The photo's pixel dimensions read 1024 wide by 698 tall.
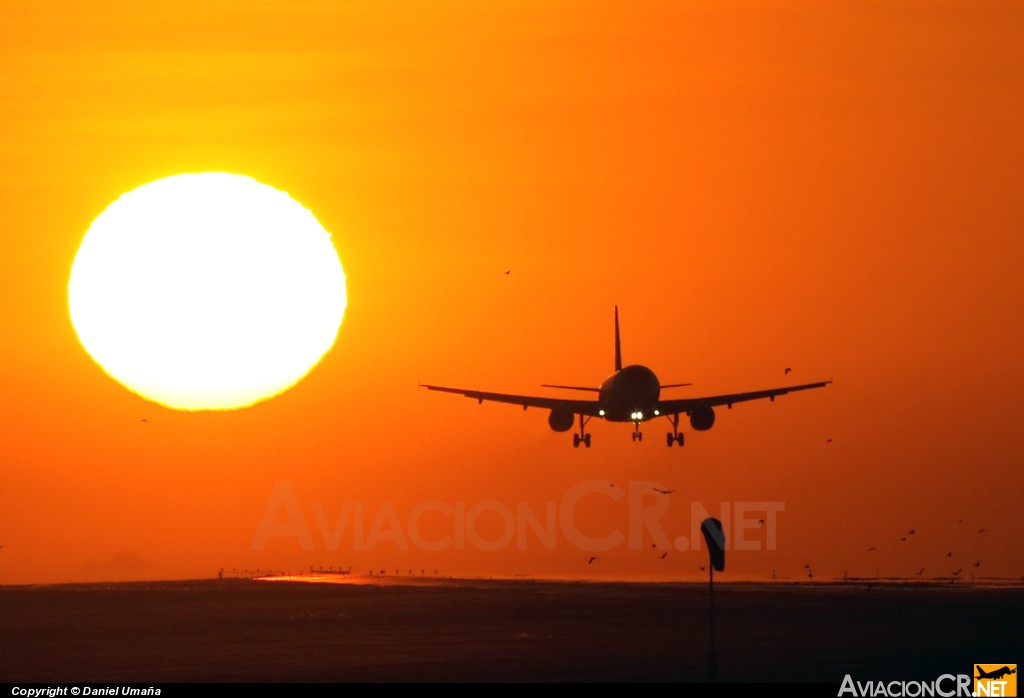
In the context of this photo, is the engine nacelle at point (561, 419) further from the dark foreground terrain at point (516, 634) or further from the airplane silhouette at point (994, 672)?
the airplane silhouette at point (994, 672)

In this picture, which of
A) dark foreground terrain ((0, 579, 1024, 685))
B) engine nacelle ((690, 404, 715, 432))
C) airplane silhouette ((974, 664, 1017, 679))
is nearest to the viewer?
airplane silhouette ((974, 664, 1017, 679))

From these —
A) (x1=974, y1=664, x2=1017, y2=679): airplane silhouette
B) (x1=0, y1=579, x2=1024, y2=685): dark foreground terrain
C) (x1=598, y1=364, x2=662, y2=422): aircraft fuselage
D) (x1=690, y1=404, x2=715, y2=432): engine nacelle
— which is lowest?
(x1=974, y1=664, x2=1017, y2=679): airplane silhouette

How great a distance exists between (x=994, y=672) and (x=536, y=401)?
9508cm

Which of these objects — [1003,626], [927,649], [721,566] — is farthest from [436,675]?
[1003,626]

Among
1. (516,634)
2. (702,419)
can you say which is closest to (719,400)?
(702,419)

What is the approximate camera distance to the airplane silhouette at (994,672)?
89.1 metres

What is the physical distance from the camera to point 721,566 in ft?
271

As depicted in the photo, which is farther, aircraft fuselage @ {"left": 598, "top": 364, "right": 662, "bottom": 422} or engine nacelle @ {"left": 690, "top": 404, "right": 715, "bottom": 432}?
engine nacelle @ {"left": 690, "top": 404, "right": 715, "bottom": 432}

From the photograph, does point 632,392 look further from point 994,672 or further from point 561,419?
point 994,672

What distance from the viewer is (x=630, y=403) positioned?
516ft

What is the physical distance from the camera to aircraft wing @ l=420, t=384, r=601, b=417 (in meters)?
170

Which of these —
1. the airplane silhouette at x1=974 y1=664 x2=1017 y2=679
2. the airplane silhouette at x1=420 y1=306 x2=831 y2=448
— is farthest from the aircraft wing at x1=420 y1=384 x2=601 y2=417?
the airplane silhouette at x1=974 y1=664 x2=1017 y2=679

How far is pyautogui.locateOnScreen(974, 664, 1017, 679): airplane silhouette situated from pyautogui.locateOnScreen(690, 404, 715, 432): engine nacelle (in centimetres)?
7605

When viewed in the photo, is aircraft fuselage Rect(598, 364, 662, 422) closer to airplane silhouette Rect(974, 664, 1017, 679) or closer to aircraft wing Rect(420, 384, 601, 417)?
aircraft wing Rect(420, 384, 601, 417)
